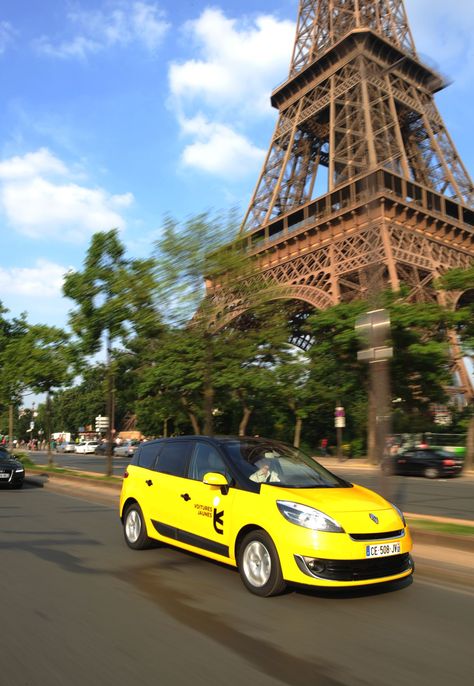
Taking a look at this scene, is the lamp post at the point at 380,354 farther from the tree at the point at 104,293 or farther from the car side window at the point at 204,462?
the tree at the point at 104,293

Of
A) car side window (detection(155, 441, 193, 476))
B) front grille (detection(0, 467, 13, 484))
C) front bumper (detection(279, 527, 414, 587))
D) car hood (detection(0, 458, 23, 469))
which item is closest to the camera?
front bumper (detection(279, 527, 414, 587))

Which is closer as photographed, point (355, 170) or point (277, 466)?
point (277, 466)

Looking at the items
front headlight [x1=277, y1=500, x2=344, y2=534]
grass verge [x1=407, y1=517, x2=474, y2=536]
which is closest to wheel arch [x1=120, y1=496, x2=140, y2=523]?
front headlight [x1=277, y1=500, x2=344, y2=534]

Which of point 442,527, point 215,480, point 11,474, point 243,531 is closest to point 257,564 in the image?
point 243,531

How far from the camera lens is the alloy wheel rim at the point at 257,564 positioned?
5098 mm

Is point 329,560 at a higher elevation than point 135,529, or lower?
higher

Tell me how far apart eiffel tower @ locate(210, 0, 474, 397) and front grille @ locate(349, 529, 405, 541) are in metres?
27.0

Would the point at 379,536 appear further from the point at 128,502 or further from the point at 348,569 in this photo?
the point at 128,502

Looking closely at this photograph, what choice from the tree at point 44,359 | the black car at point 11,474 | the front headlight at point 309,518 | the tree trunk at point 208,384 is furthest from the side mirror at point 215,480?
the tree at point 44,359

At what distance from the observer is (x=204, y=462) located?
21.0 ft

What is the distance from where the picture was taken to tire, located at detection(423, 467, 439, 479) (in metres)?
23.4

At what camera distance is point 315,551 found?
4.72 meters

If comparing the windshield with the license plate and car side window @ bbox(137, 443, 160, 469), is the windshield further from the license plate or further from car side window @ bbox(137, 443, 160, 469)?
car side window @ bbox(137, 443, 160, 469)

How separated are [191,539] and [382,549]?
2.17 m
